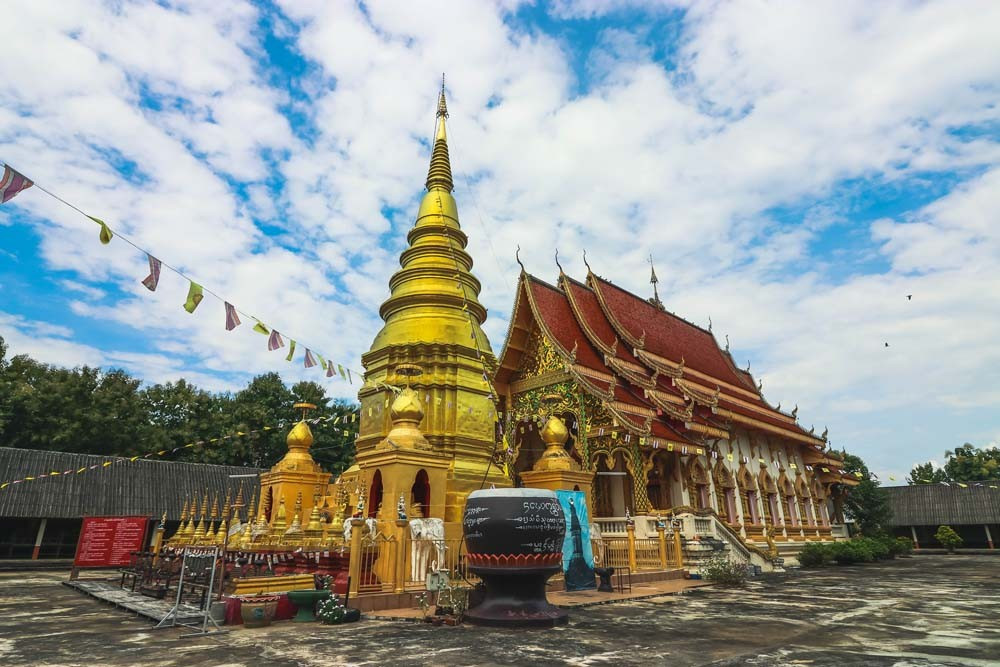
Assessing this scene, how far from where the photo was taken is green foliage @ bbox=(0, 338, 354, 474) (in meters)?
26.2

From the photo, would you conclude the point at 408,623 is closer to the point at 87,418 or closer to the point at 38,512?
the point at 38,512

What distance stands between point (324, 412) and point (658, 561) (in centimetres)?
2765

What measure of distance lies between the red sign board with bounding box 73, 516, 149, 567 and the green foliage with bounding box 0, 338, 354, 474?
12749 millimetres

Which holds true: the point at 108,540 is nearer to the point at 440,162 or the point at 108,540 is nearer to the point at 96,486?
the point at 96,486

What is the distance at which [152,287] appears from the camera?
29.6 ft

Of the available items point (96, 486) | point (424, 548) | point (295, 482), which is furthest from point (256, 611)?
point (96, 486)

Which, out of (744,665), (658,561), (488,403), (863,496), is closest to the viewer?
(744,665)

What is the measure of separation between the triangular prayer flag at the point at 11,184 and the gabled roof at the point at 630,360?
12.2 m

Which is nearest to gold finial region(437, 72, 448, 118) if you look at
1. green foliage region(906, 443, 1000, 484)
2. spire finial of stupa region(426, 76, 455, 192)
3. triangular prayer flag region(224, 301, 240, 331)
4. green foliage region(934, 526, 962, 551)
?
spire finial of stupa region(426, 76, 455, 192)

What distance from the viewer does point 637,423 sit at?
49.5 feet

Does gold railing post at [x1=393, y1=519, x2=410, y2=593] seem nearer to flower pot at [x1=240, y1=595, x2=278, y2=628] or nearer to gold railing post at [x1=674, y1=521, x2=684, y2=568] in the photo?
flower pot at [x1=240, y1=595, x2=278, y2=628]

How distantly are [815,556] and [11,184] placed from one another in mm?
21794

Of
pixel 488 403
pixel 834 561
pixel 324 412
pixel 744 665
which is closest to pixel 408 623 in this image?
pixel 744 665

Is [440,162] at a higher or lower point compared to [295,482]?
higher
